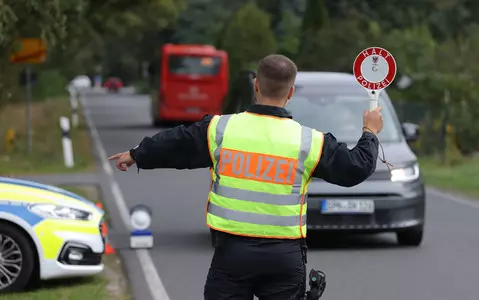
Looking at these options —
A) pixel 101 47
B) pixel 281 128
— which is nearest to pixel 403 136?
pixel 281 128

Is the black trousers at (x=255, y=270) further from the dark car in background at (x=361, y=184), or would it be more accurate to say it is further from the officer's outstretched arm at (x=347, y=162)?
the dark car in background at (x=361, y=184)

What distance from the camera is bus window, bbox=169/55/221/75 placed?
150 ft

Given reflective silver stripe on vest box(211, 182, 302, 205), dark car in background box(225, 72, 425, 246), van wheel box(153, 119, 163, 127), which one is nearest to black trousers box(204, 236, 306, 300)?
reflective silver stripe on vest box(211, 182, 302, 205)

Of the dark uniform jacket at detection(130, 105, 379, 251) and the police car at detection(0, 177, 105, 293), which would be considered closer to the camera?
the dark uniform jacket at detection(130, 105, 379, 251)

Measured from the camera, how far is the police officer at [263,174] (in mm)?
5254

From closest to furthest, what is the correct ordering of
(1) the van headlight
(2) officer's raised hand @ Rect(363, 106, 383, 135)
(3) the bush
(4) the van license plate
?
(2) officer's raised hand @ Rect(363, 106, 383, 135), (4) the van license plate, (1) the van headlight, (3) the bush

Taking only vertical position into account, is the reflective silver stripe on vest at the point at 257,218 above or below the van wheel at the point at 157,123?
above

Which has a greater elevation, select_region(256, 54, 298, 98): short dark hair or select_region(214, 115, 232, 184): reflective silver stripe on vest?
select_region(256, 54, 298, 98): short dark hair

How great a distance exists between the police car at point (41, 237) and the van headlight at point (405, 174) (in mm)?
Result: 3783

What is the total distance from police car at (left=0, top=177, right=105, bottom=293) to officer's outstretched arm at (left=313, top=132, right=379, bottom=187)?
4772mm

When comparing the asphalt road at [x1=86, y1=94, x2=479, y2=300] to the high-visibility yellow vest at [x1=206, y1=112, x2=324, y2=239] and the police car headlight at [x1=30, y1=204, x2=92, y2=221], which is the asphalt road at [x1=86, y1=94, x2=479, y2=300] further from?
the high-visibility yellow vest at [x1=206, y1=112, x2=324, y2=239]

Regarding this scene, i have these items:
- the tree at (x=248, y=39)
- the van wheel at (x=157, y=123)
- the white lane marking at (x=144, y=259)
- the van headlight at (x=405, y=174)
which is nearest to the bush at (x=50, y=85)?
the tree at (x=248, y=39)

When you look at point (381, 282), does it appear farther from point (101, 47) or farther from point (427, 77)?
point (101, 47)

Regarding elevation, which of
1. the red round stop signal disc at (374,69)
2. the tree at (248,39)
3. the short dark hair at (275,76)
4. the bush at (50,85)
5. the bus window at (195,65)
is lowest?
the bush at (50,85)
